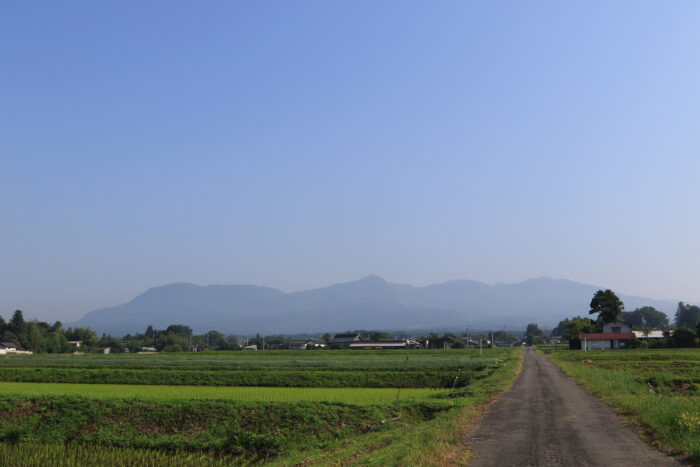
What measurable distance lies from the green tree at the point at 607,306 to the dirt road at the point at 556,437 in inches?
4520

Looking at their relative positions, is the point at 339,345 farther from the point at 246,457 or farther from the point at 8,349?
the point at 246,457

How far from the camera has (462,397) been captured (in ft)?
90.6

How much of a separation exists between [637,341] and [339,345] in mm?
85854

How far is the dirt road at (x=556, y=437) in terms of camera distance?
1351 cm

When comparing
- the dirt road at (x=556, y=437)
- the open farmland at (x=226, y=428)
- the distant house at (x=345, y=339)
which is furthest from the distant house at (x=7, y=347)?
the dirt road at (x=556, y=437)

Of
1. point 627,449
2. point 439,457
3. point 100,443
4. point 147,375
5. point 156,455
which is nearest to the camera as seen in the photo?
point 439,457

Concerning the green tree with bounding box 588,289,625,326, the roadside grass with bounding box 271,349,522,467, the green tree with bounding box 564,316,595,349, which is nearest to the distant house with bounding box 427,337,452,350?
the green tree with bounding box 564,316,595,349

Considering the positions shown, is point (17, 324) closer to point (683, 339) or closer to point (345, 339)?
point (345, 339)

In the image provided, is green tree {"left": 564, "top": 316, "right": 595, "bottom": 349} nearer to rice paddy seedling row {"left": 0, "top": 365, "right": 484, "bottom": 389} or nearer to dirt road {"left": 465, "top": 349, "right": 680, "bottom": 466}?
rice paddy seedling row {"left": 0, "top": 365, "right": 484, "bottom": 389}

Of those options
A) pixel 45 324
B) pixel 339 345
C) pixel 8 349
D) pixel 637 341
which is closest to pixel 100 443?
pixel 637 341

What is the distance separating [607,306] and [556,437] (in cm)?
12603

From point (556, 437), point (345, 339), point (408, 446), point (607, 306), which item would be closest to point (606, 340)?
point (607, 306)

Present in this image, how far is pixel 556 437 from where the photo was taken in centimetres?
1620

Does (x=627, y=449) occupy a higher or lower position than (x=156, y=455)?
higher
